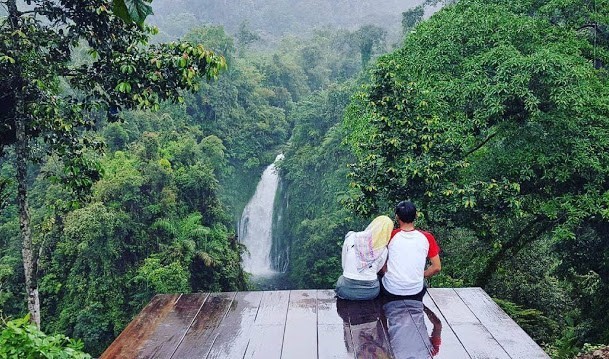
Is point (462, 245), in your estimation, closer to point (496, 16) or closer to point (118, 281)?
point (496, 16)

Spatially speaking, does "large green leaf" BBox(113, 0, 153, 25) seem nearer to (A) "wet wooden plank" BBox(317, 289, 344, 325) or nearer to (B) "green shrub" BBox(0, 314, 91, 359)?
(B) "green shrub" BBox(0, 314, 91, 359)

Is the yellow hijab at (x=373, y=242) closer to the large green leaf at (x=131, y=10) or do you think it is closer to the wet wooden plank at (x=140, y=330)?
the wet wooden plank at (x=140, y=330)

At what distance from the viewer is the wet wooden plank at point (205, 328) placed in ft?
9.36

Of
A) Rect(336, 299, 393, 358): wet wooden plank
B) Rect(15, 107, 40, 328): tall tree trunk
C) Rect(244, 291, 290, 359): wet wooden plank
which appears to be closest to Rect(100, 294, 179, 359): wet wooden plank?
Rect(244, 291, 290, 359): wet wooden plank

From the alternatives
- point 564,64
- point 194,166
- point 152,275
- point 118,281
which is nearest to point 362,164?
point 564,64

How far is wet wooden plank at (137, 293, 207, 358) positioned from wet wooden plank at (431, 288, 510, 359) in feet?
5.16

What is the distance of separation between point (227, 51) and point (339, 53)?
14.8 m

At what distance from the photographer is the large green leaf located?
134 cm

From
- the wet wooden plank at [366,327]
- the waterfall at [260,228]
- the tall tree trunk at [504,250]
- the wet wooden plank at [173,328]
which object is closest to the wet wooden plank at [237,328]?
the wet wooden plank at [173,328]

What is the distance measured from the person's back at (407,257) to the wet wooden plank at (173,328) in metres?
1.30

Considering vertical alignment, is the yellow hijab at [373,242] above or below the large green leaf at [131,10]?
below

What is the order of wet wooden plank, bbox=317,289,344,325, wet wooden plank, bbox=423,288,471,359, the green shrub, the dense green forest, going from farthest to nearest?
the dense green forest → wet wooden plank, bbox=317,289,344,325 → wet wooden plank, bbox=423,288,471,359 → the green shrub

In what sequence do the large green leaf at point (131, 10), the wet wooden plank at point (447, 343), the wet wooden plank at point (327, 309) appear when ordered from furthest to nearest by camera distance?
the wet wooden plank at point (327, 309), the wet wooden plank at point (447, 343), the large green leaf at point (131, 10)

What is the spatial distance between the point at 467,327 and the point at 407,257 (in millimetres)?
546
